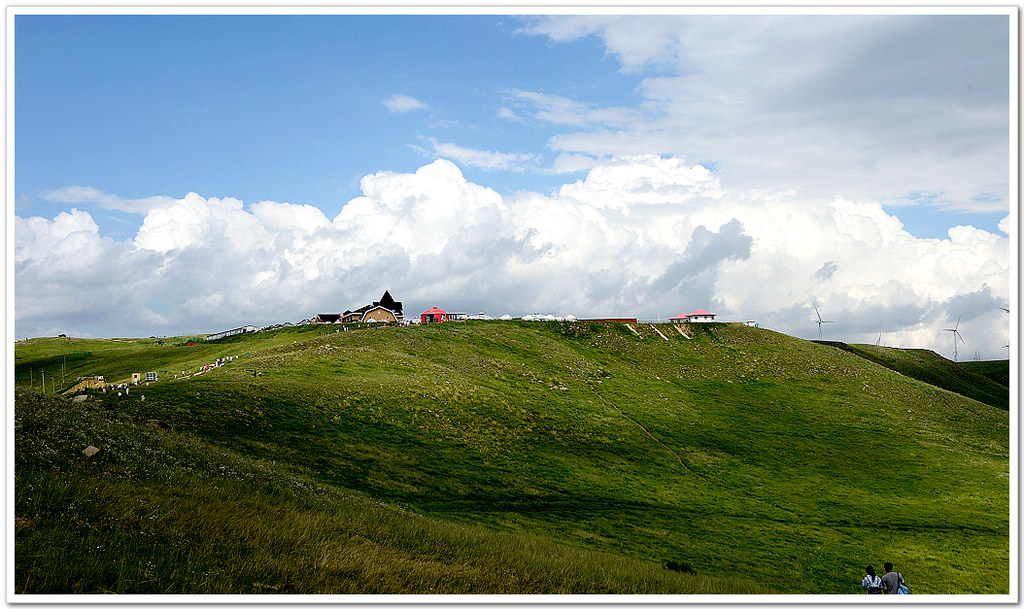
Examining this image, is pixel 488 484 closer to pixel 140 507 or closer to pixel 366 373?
pixel 366 373

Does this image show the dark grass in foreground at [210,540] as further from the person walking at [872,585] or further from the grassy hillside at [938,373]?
the grassy hillside at [938,373]

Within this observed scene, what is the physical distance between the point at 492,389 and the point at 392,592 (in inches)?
2320

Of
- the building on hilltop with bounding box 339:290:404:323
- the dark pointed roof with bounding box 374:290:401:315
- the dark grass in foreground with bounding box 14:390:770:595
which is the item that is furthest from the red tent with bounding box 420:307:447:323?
the dark grass in foreground with bounding box 14:390:770:595

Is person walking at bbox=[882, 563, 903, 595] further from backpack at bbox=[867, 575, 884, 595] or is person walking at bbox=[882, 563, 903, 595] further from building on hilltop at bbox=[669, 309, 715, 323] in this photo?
building on hilltop at bbox=[669, 309, 715, 323]

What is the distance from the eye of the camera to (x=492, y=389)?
242 ft

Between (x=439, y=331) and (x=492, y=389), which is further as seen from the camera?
(x=439, y=331)

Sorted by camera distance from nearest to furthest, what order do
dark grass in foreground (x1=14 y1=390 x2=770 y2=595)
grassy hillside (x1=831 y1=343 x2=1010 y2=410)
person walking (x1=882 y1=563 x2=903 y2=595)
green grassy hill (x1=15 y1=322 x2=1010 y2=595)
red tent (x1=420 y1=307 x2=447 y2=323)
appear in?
dark grass in foreground (x1=14 y1=390 x2=770 y2=595) → green grassy hill (x1=15 y1=322 x2=1010 y2=595) → person walking (x1=882 y1=563 x2=903 y2=595) → red tent (x1=420 y1=307 x2=447 y2=323) → grassy hillside (x1=831 y1=343 x2=1010 y2=410)

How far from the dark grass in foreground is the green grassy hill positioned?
0.11 m

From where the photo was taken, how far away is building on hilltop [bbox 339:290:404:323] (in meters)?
137

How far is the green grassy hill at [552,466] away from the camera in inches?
735

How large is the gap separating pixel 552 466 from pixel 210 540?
137 feet

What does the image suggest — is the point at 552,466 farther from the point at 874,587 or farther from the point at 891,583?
the point at 891,583

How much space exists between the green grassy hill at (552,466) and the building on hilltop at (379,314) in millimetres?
37548
